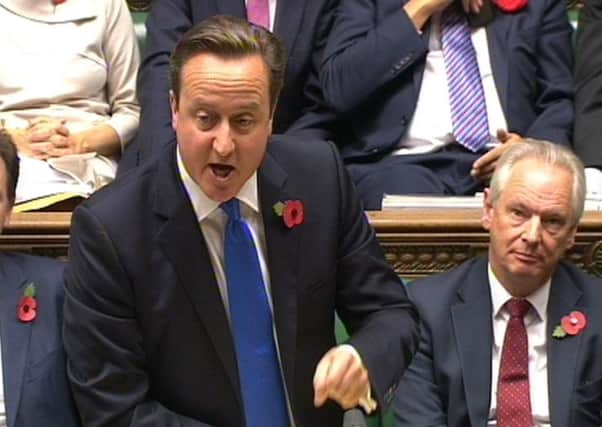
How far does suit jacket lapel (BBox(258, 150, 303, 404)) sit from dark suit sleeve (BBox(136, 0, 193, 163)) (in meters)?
0.70

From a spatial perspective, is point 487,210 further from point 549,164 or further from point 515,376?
point 515,376

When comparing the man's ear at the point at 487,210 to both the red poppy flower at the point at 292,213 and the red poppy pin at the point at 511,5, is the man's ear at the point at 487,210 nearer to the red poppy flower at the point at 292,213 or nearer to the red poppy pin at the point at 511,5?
the red poppy flower at the point at 292,213

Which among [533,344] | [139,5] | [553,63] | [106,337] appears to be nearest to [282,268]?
[106,337]

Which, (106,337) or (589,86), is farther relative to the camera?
(589,86)

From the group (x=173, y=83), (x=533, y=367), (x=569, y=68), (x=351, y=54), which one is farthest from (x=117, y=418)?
(x=569, y=68)

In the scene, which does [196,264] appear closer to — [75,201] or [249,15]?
[75,201]

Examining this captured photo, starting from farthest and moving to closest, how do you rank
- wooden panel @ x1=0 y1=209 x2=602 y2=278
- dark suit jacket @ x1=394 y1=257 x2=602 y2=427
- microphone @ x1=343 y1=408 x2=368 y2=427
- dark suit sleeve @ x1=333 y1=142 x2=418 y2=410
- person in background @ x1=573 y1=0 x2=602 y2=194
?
person in background @ x1=573 y1=0 x2=602 y2=194 < wooden panel @ x1=0 y1=209 x2=602 y2=278 < dark suit jacket @ x1=394 y1=257 x2=602 y2=427 < dark suit sleeve @ x1=333 y1=142 x2=418 y2=410 < microphone @ x1=343 y1=408 x2=368 y2=427

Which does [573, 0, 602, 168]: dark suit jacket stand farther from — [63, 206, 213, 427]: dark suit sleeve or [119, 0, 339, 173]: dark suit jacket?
[63, 206, 213, 427]: dark suit sleeve

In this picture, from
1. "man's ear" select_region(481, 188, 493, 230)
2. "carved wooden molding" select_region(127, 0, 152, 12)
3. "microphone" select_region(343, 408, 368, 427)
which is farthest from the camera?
"carved wooden molding" select_region(127, 0, 152, 12)

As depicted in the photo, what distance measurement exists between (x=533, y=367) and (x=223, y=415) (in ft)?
1.59

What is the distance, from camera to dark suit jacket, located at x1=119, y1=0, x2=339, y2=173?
2.26 metres

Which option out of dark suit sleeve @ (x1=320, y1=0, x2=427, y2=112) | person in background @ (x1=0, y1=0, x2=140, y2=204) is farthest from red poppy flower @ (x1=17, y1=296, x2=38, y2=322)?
dark suit sleeve @ (x1=320, y1=0, x2=427, y2=112)

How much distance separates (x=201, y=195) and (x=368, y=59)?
0.83 metres

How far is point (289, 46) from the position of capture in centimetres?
228
